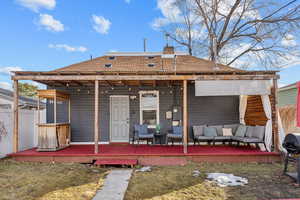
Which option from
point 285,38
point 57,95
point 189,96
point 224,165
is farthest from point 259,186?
point 285,38

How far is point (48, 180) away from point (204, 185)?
3378 mm

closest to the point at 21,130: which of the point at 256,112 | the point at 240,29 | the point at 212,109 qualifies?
the point at 212,109

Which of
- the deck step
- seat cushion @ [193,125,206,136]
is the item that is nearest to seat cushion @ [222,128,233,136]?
seat cushion @ [193,125,206,136]

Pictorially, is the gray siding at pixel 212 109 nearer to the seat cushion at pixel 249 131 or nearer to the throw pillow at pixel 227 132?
the throw pillow at pixel 227 132

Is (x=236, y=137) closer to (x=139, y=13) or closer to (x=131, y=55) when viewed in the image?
(x=131, y=55)

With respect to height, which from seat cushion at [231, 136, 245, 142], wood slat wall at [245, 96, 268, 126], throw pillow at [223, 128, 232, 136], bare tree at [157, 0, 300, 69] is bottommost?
seat cushion at [231, 136, 245, 142]

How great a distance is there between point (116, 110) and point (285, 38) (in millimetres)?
10544

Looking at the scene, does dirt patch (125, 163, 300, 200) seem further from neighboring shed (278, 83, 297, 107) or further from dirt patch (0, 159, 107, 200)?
neighboring shed (278, 83, 297, 107)

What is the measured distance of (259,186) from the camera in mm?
4023

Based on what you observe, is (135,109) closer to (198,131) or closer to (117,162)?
(198,131)

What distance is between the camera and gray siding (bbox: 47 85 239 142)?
8016mm

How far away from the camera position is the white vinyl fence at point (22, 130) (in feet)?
20.0

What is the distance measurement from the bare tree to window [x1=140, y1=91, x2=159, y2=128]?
5381 mm

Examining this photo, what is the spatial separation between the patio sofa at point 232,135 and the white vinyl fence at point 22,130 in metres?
6.04
